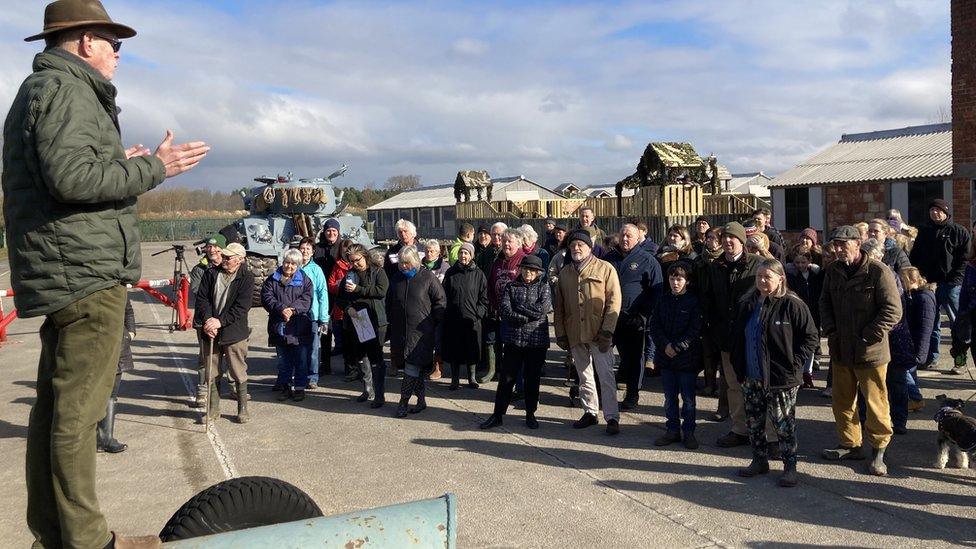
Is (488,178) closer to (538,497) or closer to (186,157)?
(538,497)

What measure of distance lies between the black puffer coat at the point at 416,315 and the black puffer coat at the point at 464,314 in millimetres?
446

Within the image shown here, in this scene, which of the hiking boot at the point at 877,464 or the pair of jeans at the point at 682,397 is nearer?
the hiking boot at the point at 877,464

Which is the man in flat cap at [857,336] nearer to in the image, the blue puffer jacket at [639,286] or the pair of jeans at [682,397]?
the pair of jeans at [682,397]

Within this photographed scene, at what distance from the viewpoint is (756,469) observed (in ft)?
19.2

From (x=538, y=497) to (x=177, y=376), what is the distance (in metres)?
6.44

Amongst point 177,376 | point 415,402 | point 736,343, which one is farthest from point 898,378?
point 177,376

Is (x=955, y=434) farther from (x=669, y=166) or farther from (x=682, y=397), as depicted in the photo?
(x=669, y=166)

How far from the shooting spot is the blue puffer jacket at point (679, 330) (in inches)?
267

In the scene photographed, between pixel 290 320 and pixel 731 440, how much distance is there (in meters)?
4.64

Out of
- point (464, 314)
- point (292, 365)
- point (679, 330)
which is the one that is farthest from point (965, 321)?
point (292, 365)

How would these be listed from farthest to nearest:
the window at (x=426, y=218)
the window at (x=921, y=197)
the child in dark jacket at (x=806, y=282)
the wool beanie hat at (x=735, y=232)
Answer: the window at (x=426, y=218) < the window at (x=921, y=197) < the child in dark jacket at (x=806, y=282) < the wool beanie hat at (x=735, y=232)

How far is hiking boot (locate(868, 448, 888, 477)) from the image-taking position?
5.81 metres

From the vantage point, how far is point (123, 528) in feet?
17.0

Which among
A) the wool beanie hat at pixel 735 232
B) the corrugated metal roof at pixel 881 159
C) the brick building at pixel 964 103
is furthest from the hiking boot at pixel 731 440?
the corrugated metal roof at pixel 881 159
